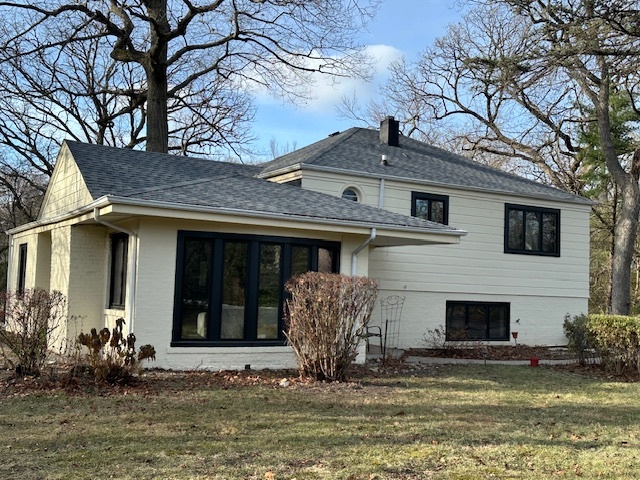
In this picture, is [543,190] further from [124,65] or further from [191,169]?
[124,65]

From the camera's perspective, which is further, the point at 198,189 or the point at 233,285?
the point at 198,189

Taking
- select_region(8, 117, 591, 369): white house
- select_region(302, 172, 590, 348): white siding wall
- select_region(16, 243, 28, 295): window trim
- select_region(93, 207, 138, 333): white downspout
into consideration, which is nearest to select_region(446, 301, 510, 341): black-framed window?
select_region(8, 117, 591, 369): white house

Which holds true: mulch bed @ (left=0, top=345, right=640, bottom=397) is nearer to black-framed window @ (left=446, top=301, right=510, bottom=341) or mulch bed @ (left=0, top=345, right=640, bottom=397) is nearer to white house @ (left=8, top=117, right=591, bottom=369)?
white house @ (left=8, top=117, right=591, bottom=369)

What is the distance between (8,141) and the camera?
1031 inches

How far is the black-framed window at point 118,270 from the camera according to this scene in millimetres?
10891

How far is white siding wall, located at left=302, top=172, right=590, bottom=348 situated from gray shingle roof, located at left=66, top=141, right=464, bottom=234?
238cm

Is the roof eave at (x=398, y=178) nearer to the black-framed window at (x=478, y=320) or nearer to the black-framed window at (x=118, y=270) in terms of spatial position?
the black-framed window at (x=478, y=320)

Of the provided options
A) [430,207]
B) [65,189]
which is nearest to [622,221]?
[430,207]

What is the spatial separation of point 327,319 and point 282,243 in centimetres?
197

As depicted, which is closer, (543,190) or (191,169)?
(191,169)

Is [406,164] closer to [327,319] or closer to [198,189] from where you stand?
[198,189]

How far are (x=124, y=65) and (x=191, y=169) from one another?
15.8m

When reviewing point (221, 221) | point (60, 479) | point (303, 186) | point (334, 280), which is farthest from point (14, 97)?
point (60, 479)

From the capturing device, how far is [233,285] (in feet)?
33.7
